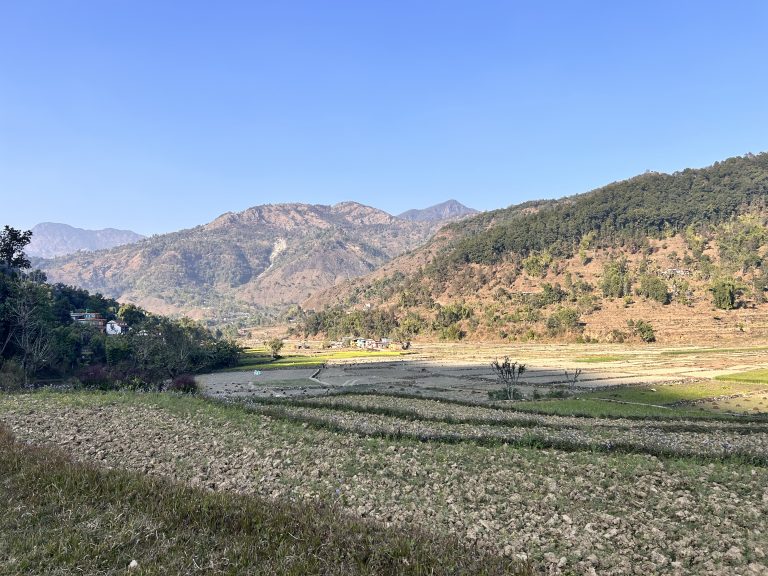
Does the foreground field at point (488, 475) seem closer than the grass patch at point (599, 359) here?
Yes

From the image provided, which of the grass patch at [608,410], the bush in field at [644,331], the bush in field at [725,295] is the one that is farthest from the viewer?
the bush in field at [725,295]

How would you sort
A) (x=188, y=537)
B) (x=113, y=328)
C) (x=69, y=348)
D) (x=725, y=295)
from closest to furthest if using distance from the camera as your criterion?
(x=188, y=537) → (x=69, y=348) → (x=113, y=328) → (x=725, y=295)

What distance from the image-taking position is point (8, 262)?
91312 mm

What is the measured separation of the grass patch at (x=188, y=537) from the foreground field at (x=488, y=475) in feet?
6.49

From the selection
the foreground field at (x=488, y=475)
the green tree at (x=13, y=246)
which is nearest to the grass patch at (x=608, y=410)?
the foreground field at (x=488, y=475)

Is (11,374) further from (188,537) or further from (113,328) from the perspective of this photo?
(113,328)

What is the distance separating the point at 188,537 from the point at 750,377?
70158 millimetres

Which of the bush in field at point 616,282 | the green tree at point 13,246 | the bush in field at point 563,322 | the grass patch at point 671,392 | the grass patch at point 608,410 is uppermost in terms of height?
the green tree at point 13,246

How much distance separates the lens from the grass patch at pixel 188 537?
762 cm

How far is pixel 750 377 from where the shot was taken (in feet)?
195

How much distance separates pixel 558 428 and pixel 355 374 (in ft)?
201

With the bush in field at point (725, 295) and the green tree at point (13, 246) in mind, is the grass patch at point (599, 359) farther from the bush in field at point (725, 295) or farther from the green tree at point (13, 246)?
the green tree at point (13, 246)

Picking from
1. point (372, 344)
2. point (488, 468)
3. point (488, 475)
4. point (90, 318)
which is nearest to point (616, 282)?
point (372, 344)

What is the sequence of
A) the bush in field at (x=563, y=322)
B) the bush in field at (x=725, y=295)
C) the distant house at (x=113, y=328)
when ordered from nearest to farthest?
the distant house at (x=113, y=328) < the bush in field at (x=725, y=295) < the bush in field at (x=563, y=322)
